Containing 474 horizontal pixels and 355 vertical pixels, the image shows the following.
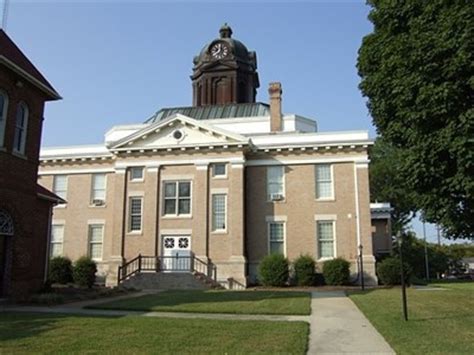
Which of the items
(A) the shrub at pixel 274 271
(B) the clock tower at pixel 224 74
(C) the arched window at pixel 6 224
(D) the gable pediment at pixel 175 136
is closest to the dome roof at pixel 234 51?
(B) the clock tower at pixel 224 74

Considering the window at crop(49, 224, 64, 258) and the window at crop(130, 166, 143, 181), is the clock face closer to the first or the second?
the window at crop(130, 166, 143, 181)

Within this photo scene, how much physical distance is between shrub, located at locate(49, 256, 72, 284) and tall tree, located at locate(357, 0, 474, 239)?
20410 mm

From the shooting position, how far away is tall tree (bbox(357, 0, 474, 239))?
43.7 feet

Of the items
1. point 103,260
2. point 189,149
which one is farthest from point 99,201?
point 189,149

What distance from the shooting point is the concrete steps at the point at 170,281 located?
83.9 feet

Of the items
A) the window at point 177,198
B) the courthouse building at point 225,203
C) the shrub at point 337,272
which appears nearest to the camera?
the shrub at point 337,272

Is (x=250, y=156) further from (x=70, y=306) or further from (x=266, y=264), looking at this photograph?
(x=70, y=306)

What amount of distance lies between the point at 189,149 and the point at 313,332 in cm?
2011

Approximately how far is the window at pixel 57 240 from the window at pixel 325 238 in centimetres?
1678

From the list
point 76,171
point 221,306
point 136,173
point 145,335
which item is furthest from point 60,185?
point 145,335

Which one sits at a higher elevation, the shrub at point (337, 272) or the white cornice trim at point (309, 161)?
the white cornice trim at point (309, 161)

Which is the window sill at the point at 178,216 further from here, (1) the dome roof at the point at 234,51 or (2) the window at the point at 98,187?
(1) the dome roof at the point at 234,51

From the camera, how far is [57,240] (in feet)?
104

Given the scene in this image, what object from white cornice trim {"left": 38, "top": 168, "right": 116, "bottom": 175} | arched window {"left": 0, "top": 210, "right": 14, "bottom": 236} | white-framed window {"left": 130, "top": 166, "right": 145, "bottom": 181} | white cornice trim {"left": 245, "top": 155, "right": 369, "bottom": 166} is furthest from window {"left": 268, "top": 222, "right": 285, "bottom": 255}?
arched window {"left": 0, "top": 210, "right": 14, "bottom": 236}
